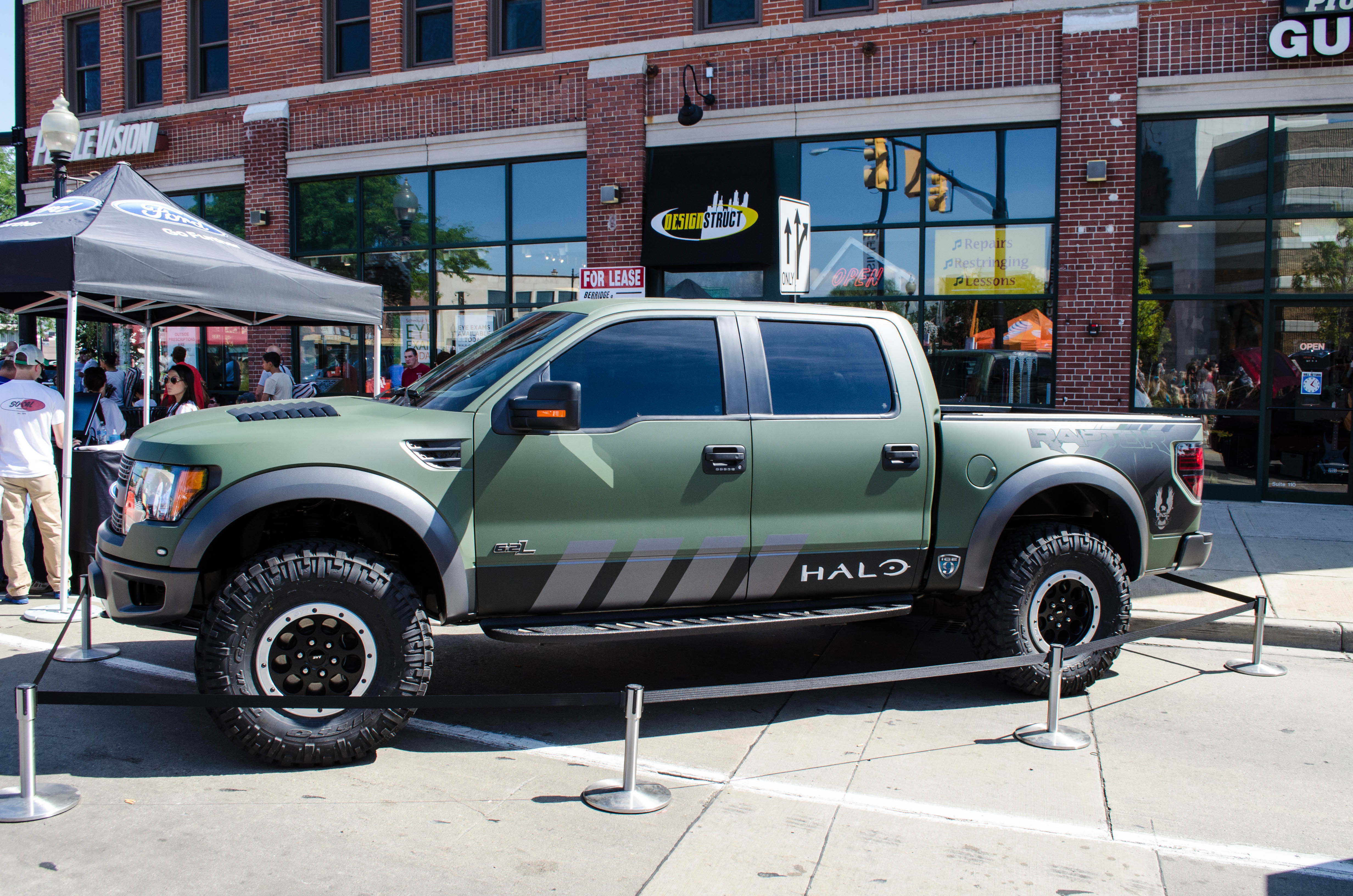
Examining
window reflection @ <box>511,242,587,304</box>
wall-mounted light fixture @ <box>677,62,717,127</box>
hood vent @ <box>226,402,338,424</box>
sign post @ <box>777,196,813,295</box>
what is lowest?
hood vent @ <box>226,402,338,424</box>

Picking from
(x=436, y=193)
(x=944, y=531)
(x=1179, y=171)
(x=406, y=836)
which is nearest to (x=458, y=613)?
(x=406, y=836)

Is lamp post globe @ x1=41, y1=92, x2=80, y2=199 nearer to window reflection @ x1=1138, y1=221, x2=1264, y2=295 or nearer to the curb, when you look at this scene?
the curb

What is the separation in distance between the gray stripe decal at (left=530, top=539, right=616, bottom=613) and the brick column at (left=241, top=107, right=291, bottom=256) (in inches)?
530

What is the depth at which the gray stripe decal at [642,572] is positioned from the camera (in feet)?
14.7

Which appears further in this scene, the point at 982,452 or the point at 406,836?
the point at 982,452

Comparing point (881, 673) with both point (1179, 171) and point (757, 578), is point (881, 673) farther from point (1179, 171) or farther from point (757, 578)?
point (1179, 171)

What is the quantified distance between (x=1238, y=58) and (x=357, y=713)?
11869 mm

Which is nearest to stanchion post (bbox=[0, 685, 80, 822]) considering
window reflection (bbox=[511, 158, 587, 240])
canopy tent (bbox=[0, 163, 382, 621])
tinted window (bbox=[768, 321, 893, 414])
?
tinted window (bbox=[768, 321, 893, 414])

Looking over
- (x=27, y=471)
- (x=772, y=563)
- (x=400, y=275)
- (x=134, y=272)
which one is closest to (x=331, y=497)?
(x=772, y=563)

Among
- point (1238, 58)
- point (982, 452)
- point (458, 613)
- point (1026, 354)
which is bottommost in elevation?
point (458, 613)

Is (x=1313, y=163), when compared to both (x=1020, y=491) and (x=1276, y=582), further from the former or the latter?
(x=1020, y=491)

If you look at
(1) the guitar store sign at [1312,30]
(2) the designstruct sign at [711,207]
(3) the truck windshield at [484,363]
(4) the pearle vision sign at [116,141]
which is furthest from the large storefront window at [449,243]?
(3) the truck windshield at [484,363]

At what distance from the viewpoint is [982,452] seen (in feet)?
16.5

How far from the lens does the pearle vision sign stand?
56.1ft
